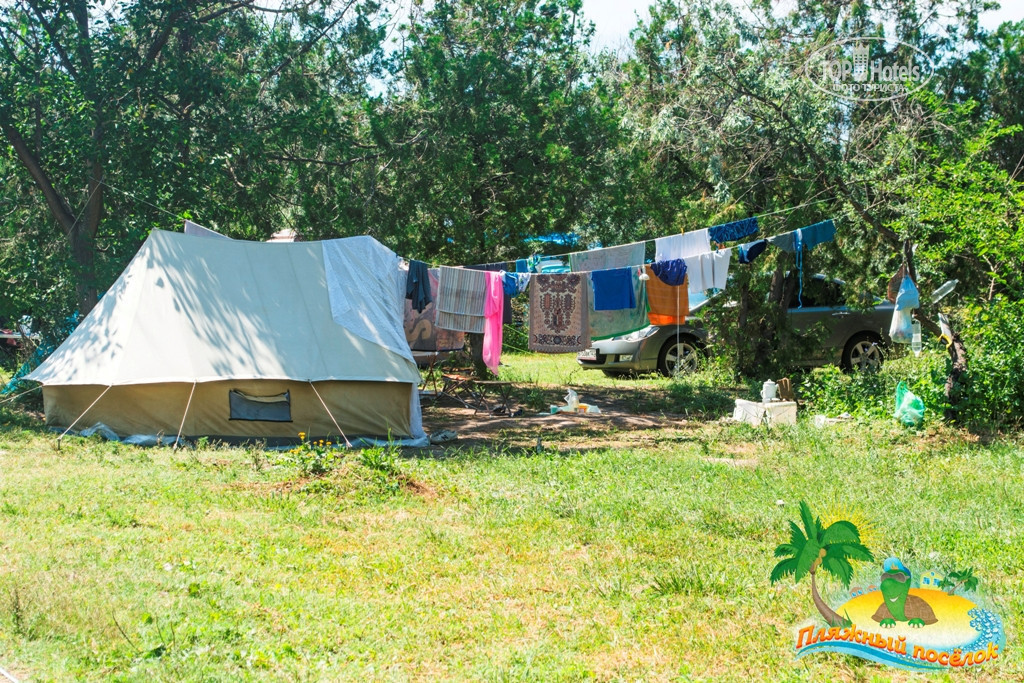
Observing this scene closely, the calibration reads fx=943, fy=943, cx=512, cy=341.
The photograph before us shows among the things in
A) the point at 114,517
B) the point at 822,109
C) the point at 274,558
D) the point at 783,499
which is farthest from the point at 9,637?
the point at 822,109

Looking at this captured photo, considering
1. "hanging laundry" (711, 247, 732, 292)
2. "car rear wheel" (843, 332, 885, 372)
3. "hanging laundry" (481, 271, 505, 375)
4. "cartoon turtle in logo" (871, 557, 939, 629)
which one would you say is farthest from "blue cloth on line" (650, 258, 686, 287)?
"cartoon turtle in logo" (871, 557, 939, 629)

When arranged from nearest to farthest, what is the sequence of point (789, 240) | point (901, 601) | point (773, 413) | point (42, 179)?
point (901, 601) → point (773, 413) → point (789, 240) → point (42, 179)

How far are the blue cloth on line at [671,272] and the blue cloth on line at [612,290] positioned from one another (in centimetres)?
34

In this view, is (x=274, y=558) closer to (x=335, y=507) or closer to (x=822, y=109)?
(x=335, y=507)

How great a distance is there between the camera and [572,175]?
13.3m

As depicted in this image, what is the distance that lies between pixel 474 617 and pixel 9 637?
212 cm

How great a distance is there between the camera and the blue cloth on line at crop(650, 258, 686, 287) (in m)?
11.1

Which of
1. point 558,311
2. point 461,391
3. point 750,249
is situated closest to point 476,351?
point 461,391

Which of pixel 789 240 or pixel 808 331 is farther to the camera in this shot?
pixel 808 331

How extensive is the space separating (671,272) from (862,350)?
4935 millimetres

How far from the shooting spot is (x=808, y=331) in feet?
45.9

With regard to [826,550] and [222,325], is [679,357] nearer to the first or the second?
[222,325]

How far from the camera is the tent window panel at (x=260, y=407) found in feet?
31.5

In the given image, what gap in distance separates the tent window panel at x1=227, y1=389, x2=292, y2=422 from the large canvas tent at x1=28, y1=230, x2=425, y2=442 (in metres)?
0.01
